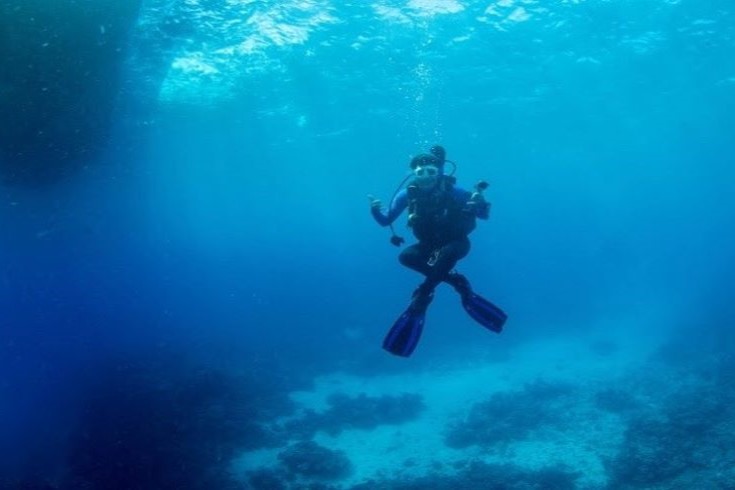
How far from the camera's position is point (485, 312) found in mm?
7305

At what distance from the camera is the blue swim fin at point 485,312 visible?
23.7ft

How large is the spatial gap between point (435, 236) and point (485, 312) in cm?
130

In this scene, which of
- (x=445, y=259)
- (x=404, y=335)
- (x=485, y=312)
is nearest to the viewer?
(x=404, y=335)

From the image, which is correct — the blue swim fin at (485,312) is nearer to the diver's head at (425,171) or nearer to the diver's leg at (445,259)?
the diver's leg at (445,259)

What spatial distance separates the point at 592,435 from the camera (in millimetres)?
16250

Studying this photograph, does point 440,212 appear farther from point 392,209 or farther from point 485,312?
point 485,312

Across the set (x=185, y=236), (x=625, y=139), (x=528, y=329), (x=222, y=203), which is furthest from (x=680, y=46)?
(x=185, y=236)

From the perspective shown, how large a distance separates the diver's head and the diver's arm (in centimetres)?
53

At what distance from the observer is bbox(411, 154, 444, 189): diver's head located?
23.2 feet

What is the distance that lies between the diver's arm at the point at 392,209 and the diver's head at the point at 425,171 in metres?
0.53

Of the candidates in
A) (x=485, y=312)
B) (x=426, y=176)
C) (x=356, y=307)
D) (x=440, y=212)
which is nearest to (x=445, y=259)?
(x=440, y=212)

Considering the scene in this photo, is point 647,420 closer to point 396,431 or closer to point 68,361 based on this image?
point 396,431

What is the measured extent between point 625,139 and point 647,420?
3661 centimetres

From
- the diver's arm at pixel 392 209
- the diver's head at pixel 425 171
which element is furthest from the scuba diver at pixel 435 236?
the diver's arm at pixel 392 209
